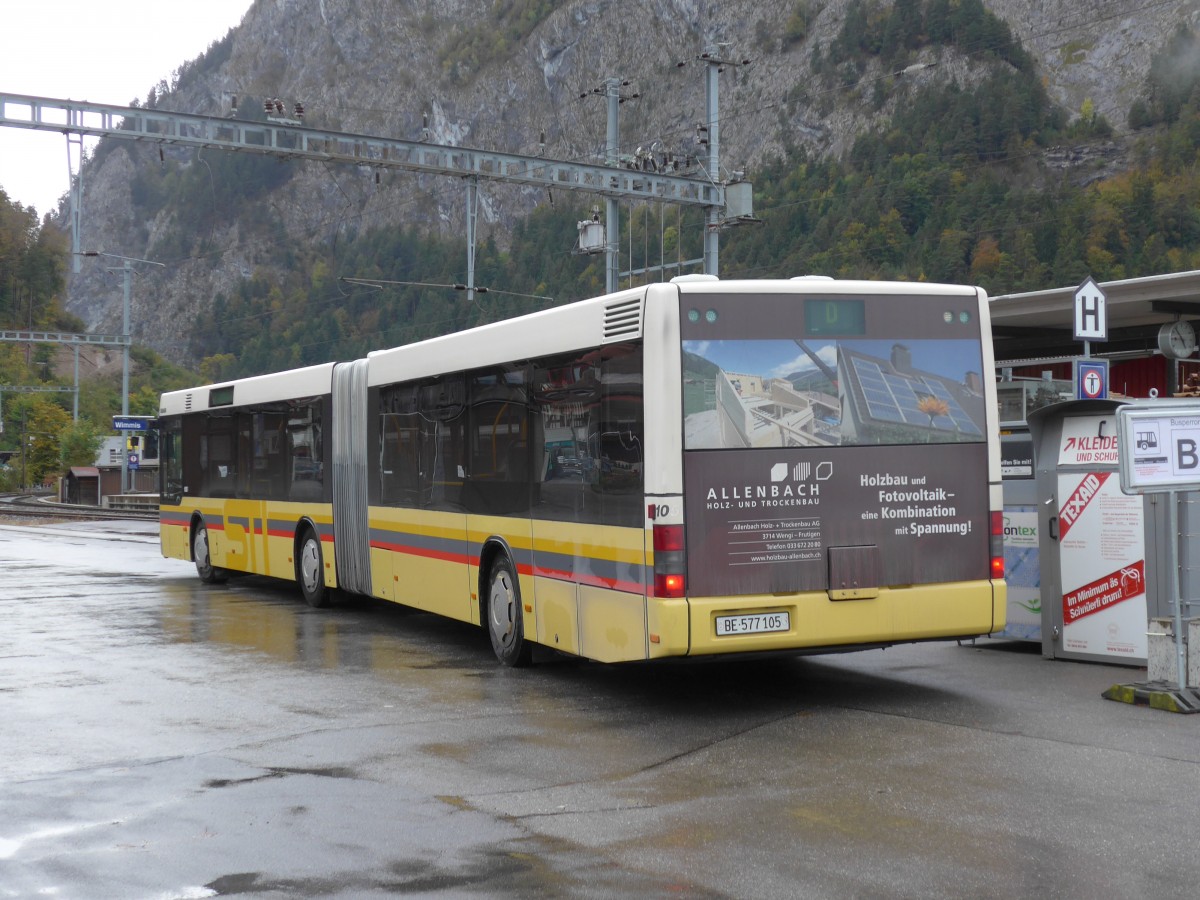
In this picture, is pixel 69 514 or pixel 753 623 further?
pixel 69 514

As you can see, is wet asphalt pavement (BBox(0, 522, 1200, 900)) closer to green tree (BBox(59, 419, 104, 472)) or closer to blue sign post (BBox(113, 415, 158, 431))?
blue sign post (BBox(113, 415, 158, 431))

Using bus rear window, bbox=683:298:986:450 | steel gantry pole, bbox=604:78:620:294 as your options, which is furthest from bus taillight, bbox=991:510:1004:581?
steel gantry pole, bbox=604:78:620:294

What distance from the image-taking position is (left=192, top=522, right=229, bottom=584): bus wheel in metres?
21.1

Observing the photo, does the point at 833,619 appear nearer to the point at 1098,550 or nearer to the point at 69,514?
the point at 1098,550

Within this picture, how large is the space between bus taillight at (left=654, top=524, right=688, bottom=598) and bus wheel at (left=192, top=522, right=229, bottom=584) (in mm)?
13026

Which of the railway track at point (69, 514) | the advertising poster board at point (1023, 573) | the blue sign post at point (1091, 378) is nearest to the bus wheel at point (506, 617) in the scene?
the advertising poster board at point (1023, 573)

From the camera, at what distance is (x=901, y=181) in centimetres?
11338

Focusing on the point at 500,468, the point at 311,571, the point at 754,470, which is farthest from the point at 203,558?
the point at 754,470

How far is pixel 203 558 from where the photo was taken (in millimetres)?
21203

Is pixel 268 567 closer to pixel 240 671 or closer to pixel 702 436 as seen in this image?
pixel 240 671

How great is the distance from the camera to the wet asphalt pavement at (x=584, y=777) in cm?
595

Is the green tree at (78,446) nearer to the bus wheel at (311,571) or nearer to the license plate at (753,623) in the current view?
the bus wheel at (311,571)

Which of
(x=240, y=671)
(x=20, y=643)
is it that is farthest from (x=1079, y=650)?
(x=20, y=643)

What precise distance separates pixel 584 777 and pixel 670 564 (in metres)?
1.81
